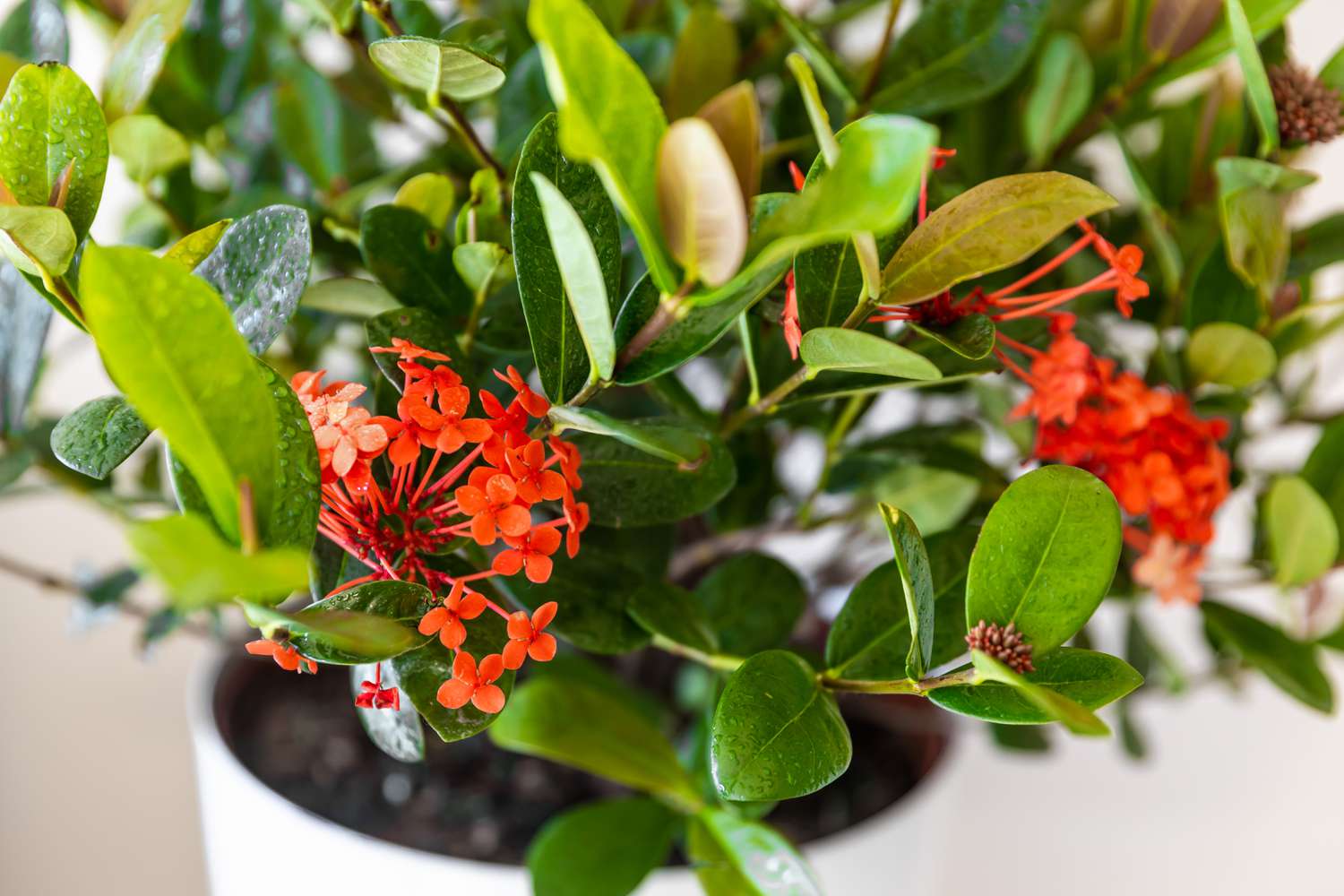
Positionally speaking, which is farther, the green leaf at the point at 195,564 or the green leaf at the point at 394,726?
the green leaf at the point at 394,726

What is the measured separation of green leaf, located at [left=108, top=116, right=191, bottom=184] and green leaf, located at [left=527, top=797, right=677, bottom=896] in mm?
303

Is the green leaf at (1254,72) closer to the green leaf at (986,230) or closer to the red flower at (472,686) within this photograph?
the green leaf at (986,230)

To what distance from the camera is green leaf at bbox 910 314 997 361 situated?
299 millimetres

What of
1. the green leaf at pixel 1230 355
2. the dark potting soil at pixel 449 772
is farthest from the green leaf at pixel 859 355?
the dark potting soil at pixel 449 772

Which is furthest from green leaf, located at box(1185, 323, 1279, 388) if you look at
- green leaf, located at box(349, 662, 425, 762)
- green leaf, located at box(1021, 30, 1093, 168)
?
green leaf, located at box(349, 662, 425, 762)

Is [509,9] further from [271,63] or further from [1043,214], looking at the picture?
[1043,214]

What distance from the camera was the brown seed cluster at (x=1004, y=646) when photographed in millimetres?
307

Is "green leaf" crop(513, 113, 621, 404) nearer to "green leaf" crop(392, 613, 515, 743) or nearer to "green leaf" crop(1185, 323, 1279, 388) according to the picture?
"green leaf" crop(392, 613, 515, 743)

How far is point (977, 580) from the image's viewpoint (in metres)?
0.31

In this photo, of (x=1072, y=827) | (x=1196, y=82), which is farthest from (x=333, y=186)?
(x=1072, y=827)

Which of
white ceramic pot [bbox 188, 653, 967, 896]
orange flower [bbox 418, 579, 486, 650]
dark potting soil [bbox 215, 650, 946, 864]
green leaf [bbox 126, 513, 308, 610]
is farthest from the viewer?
dark potting soil [bbox 215, 650, 946, 864]

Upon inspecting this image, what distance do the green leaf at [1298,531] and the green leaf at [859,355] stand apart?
0.25 m

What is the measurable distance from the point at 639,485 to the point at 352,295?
11cm

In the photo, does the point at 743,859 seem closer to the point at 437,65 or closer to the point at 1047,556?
the point at 1047,556
